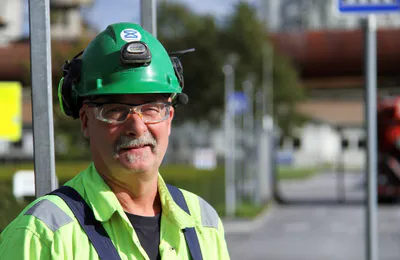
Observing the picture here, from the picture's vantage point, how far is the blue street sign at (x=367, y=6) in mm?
5754

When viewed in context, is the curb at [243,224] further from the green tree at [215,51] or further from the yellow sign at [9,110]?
the green tree at [215,51]

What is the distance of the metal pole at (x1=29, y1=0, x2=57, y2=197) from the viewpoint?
2.83 metres

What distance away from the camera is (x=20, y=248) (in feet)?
7.24

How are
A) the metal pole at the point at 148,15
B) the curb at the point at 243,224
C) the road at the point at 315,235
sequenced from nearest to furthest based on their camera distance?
the metal pole at the point at 148,15
the road at the point at 315,235
the curb at the point at 243,224

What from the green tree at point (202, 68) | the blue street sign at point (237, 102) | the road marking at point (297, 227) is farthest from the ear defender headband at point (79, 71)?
the green tree at point (202, 68)

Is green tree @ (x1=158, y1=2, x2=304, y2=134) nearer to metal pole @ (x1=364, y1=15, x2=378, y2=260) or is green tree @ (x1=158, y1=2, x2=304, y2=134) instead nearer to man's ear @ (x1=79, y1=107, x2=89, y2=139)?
metal pole @ (x1=364, y1=15, x2=378, y2=260)

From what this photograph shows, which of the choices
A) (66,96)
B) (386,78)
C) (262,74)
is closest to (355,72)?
(386,78)

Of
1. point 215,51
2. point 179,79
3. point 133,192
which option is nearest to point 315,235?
point 179,79

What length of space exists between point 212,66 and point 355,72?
26.7 m

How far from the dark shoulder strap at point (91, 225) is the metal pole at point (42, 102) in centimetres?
42

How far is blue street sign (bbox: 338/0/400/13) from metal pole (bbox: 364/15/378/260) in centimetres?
6

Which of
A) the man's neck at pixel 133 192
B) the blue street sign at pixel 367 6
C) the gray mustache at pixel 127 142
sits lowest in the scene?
the man's neck at pixel 133 192

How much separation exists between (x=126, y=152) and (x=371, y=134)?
12.0 feet

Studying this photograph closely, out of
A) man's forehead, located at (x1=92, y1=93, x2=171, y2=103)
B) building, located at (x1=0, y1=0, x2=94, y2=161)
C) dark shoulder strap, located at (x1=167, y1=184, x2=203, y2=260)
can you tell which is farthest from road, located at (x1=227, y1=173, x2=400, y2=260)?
man's forehead, located at (x1=92, y1=93, x2=171, y2=103)
